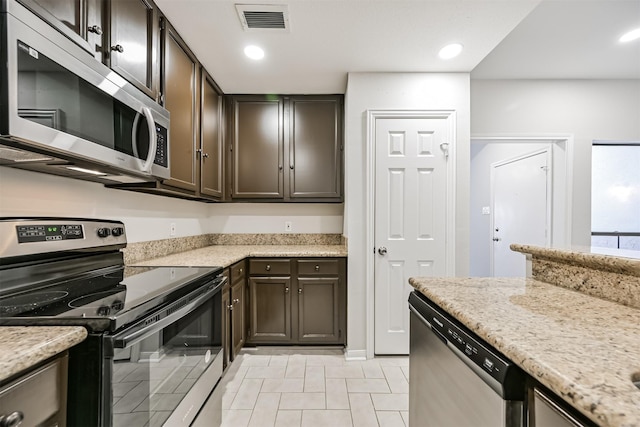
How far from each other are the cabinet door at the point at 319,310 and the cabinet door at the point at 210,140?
1170 millimetres

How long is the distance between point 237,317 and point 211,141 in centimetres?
155

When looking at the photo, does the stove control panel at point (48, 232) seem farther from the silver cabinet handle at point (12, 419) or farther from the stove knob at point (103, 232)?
the silver cabinet handle at point (12, 419)

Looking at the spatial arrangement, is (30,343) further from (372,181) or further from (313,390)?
(372,181)

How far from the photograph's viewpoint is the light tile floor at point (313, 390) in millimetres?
1739

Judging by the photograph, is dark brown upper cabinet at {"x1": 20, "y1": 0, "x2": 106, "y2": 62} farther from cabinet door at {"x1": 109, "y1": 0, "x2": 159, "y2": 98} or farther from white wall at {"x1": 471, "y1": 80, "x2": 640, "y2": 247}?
white wall at {"x1": 471, "y1": 80, "x2": 640, "y2": 247}

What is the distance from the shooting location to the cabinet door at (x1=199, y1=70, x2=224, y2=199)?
2.38m

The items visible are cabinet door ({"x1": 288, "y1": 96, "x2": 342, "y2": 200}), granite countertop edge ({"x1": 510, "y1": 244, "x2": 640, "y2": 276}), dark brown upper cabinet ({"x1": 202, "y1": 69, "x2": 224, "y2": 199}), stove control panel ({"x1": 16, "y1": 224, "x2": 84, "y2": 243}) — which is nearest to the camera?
granite countertop edge ({"x1": 510, "y1": 244, "x2": 640, "y2": 276})

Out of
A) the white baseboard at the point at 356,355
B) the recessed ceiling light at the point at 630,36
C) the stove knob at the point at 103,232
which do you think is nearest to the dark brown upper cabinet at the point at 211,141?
the stove knob at the point at 103,232

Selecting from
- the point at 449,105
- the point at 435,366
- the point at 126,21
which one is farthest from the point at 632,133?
the point at 126,21

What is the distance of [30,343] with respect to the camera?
2.14 feet

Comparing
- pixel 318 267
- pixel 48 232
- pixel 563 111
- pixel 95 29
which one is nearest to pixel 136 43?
pixel 95 29

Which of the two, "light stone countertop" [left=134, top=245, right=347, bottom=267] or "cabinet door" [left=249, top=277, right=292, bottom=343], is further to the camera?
"cabinet door" [left=249, top=277, right=292, bottom=343]

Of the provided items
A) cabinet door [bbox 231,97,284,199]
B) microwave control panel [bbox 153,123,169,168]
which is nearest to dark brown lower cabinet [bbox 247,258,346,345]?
cabinet door [bbox 231,97,284,199]

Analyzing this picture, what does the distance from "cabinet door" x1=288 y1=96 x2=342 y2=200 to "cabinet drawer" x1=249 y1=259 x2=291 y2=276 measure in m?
0.72
